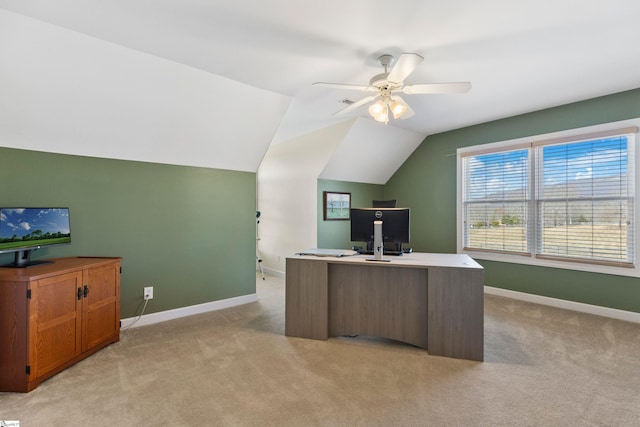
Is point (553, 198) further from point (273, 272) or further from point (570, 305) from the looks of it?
point (273, 272)

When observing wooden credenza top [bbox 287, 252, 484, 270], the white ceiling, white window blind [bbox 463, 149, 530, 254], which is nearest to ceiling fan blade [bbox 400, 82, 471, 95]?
the white ceiling

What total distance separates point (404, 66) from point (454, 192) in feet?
11.4

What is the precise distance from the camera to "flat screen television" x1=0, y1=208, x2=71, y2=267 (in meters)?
2.43

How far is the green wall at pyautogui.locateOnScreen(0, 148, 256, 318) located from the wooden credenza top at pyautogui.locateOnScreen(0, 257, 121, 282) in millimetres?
405

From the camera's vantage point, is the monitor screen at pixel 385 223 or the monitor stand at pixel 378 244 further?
the monitor screen at pixel 385 223

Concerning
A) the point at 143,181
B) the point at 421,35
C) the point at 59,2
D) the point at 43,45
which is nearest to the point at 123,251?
the point at 143,181

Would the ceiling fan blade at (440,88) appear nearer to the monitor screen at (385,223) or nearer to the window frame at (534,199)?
the monitor screen at (385,223)

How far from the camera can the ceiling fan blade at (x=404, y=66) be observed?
2.07 meters

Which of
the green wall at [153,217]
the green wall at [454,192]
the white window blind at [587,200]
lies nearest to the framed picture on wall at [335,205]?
the green wall at [454,192]

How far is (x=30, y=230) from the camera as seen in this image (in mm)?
2574

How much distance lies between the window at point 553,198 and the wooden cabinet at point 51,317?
4943 mm

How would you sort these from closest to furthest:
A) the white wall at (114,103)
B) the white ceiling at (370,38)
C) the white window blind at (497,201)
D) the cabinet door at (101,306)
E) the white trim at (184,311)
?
the white ceiling at (370,38), the white wall at (114,103), the cabinet door at (101,306), the white trim at (184,311), the white window blind at (497,201)

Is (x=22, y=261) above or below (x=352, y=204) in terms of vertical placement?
below

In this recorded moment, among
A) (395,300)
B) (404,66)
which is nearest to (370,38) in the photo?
(404,66)
